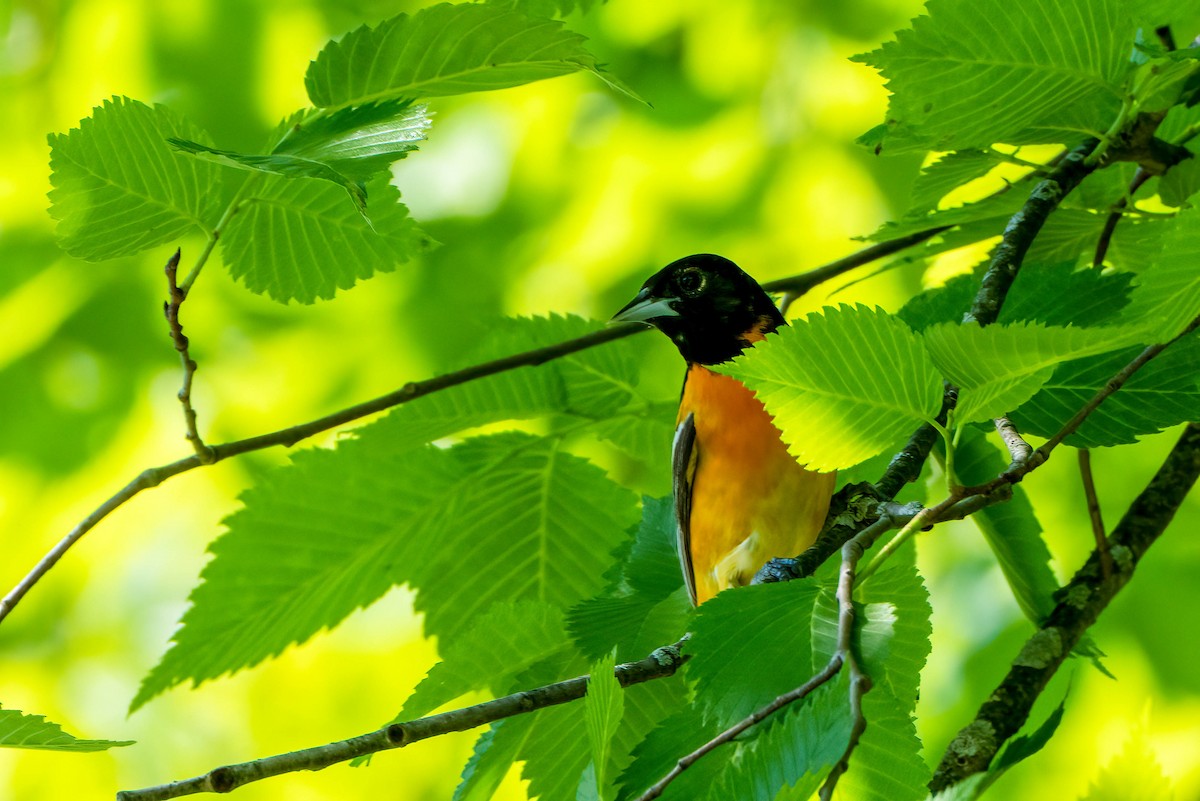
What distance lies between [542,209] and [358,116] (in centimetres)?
350

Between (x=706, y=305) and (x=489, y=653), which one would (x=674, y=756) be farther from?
(x=706, y=305)

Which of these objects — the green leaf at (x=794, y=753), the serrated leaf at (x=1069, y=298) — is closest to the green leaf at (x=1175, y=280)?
the serrated leaf at (x=1069, y=298)

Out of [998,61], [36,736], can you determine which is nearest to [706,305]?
[998,61]

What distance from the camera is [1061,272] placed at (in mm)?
2010

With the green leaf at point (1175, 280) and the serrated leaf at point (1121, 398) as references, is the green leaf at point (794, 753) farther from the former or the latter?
the serrated leaf at point (1121, 398)

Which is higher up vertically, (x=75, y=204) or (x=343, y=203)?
(x=75, y=204)

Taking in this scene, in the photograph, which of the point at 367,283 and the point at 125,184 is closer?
the point at 125,184

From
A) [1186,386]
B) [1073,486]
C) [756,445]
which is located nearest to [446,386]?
[756,445]

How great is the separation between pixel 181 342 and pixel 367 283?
3387 millimetres

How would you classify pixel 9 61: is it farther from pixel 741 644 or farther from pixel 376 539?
pixel 741 644

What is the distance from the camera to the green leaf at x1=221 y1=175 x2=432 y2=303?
195 cm

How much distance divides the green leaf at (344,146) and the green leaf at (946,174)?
1.01 meters

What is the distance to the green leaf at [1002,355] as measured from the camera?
1.21 metres

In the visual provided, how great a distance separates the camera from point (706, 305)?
3.21 meters
